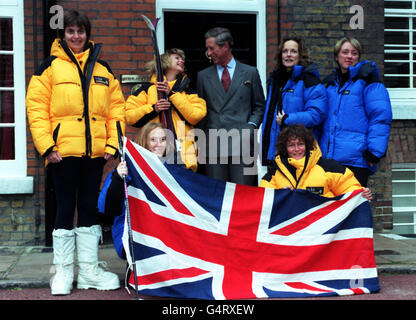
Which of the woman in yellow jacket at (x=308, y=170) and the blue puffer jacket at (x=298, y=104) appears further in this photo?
the blue puffer jacket at (x=298, y=104)

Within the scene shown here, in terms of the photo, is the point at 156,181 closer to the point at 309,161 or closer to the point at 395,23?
the point at 309,161

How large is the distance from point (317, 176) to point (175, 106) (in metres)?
1.34

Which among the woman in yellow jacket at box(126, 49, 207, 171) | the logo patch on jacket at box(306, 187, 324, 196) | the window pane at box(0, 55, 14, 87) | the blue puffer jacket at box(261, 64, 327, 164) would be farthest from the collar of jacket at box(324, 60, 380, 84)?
the window pane at box(0, 55, 14, 87)

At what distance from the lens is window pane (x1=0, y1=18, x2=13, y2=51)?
6500 mm

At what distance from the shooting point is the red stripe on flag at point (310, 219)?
Answer: 439 centimetres

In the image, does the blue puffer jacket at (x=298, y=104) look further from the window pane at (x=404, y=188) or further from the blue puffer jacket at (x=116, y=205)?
Result: the window pane at (x=404, y=188)

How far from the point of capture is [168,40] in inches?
270

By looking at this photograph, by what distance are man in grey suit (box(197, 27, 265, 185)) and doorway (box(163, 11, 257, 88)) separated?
6.08 feet

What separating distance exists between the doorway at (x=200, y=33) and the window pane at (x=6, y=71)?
1853 mm

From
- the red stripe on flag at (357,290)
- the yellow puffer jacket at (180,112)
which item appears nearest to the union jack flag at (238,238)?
the red stripe on flag at (357,290)

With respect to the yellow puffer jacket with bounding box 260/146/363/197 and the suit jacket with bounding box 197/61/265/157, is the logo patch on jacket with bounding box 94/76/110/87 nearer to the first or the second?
the suit jacket with bounding box 197/61/265/157

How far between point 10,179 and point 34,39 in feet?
5.30

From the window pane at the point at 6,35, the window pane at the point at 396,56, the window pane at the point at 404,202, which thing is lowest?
the window pane at the point at 404,202

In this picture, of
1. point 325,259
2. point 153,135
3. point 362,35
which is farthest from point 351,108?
point 362,35
